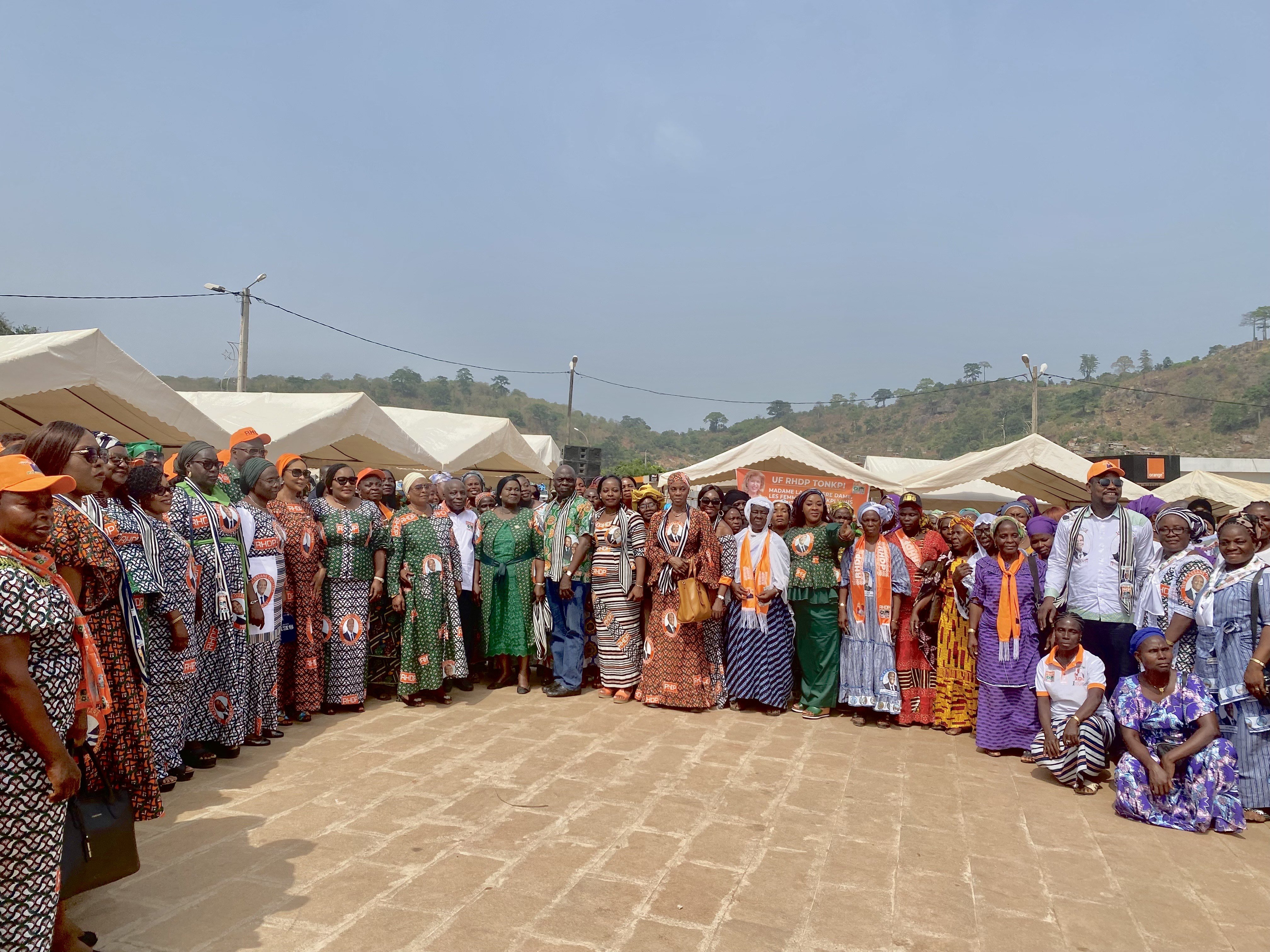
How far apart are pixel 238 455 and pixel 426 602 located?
5.59 feet

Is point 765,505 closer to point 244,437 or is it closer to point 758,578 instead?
point 758,578

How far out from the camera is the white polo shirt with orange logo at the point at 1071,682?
4887 mm

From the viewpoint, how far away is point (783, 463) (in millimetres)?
12359

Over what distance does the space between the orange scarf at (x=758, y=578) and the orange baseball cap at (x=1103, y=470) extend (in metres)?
2.26

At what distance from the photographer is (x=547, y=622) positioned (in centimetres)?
676

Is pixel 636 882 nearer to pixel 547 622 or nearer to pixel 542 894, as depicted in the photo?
pixel 542 894

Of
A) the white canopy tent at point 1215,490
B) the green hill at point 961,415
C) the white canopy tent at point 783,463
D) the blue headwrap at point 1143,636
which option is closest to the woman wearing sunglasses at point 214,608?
the blue headwrap at point 1143,636

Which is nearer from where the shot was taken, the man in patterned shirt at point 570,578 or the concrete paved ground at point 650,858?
the concrete paved ground at point 650,858

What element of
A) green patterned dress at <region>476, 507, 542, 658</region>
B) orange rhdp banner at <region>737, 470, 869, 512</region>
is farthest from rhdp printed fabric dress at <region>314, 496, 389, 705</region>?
orange rhdp banner at <region>737, 470, 869, 512</region>

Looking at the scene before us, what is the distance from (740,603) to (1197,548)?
3010 millimetres

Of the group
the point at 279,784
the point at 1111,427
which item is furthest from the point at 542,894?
the point at 1111,427

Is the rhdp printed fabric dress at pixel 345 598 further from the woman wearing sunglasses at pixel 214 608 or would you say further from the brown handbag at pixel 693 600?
the brown handbag at pixel 693 600

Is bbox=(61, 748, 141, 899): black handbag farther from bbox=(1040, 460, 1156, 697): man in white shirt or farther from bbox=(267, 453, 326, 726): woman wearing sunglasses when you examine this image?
bbox=(1040, 460, 1156, 697): man in white shirt

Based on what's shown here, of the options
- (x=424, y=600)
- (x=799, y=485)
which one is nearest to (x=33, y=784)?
(x=424, y=600)
